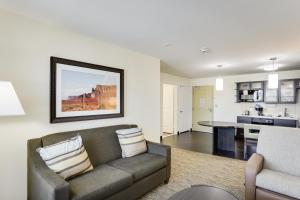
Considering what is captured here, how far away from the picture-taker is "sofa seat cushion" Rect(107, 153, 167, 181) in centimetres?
230

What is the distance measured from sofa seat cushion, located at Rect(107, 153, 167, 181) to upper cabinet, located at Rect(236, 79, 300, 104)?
4851 millimetres

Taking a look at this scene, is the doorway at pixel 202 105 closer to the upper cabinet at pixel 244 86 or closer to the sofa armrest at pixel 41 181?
the upper cabinet at pixel 244 86

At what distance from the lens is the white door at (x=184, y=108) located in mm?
6925

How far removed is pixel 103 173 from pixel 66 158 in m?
0.48

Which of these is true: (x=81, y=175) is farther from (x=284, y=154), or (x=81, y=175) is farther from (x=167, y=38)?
(x=284, y=154)

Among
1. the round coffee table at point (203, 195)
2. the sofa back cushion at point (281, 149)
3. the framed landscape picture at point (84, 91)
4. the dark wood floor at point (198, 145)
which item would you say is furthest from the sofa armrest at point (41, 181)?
the dark wood floor at point (198, 145)

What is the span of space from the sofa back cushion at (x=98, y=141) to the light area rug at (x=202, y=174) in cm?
79

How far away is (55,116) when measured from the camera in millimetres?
2408

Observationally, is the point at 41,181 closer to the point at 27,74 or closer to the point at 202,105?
the point at 27,74

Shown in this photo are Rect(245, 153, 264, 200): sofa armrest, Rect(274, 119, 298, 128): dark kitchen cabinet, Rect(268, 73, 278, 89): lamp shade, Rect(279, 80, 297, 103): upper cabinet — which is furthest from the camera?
Rect(279, 80, 297, 103): upper cabinet

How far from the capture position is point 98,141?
2648mm

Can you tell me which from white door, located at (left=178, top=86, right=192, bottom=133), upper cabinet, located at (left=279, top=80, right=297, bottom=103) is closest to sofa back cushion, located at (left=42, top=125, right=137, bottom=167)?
white door, located at (left=178, top=86, right=192, bottom=133)

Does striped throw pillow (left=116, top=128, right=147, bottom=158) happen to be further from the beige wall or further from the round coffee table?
the round coffee table

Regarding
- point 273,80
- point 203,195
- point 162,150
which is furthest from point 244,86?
point 203,195
